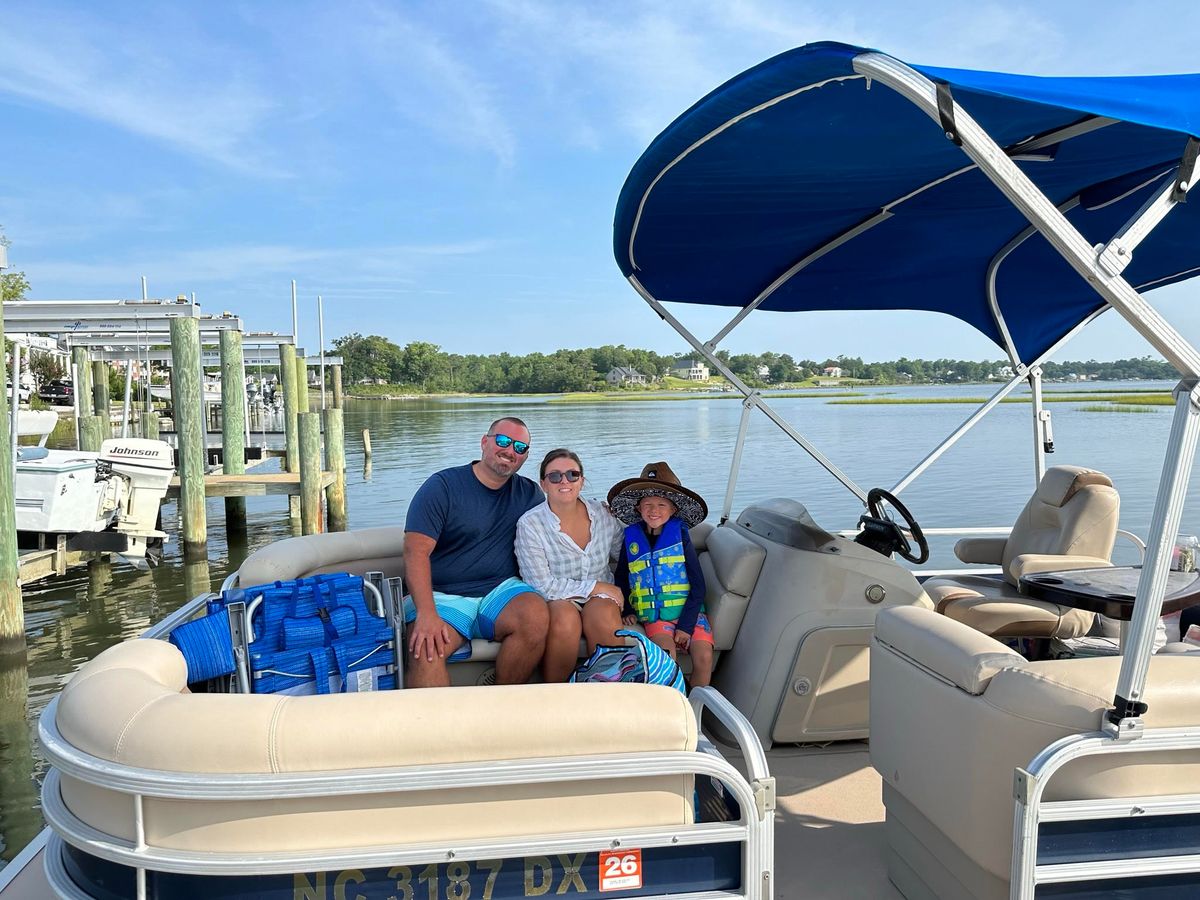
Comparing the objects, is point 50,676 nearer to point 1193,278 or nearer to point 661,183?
point 661,183

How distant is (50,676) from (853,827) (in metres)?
7.39

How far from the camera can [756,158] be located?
120 inches

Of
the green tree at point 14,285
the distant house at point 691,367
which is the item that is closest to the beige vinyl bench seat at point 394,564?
the distant house at point 691,367

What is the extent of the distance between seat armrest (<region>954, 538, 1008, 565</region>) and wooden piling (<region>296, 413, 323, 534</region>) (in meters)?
9.38

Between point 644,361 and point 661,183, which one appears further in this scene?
point 644,361

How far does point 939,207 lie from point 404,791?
10.3 feet

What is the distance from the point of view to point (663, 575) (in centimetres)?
346

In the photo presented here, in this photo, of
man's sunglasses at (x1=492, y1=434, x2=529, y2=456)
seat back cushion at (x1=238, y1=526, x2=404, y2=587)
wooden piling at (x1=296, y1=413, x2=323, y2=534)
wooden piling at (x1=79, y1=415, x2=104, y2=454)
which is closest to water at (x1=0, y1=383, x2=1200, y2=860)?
wooden piling at (x1=296, y1=413, x2=323, y2=534)

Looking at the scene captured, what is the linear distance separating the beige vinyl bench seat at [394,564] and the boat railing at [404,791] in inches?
55.6

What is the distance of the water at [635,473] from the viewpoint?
8109mm

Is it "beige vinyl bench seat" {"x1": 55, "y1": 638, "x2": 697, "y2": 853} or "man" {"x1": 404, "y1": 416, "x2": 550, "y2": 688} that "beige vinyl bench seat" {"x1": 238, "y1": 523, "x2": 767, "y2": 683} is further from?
"beige vinyl bench seat" {"x1": 55, "y1": 638, "x2": 697, "y2": 853}

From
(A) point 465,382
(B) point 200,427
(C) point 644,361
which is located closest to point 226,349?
(B) point 200,427

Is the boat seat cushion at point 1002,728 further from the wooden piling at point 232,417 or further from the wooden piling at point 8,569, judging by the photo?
the wooden piling at point 232,417

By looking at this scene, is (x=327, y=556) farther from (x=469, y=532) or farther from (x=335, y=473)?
(x=335, y=473)
